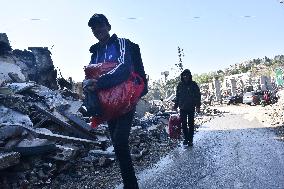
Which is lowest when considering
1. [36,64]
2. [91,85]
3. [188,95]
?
[188,95]

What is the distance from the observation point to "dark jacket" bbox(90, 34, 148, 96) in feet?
12.7

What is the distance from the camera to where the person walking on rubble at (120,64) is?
13.0 ft

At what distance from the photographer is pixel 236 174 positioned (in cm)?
532

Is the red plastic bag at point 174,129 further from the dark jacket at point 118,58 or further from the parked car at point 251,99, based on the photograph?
the parked car at point 251,99

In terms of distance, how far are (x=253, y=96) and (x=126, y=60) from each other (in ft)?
121

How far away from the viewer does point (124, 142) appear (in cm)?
409

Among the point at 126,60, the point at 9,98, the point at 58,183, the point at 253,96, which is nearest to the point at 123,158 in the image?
the point at 126,60

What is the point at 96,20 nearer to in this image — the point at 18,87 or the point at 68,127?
the point at 68,127

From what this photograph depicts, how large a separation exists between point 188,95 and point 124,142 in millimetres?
5747

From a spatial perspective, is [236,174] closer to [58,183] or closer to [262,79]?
[58,183]

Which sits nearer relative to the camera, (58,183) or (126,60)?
(126,60)

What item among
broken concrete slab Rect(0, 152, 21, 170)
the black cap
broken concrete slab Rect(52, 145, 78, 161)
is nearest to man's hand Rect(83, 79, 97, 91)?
the black cap

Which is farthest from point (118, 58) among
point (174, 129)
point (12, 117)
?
point (174, 129)

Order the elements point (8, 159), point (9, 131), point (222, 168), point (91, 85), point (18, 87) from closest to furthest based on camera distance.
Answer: point (91, 85), point (222, 168), point (8, 159), point (9, 131), point (18, 87)
